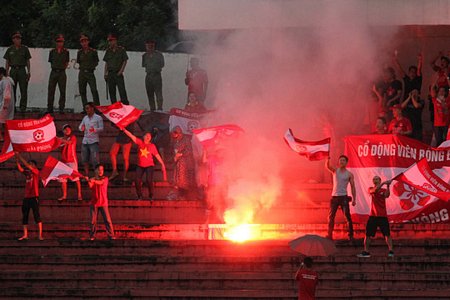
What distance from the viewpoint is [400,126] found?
24.5 metres

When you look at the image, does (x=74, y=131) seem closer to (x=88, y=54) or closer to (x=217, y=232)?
(x=88, y=54)

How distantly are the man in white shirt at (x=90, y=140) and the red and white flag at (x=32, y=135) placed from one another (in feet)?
3.22

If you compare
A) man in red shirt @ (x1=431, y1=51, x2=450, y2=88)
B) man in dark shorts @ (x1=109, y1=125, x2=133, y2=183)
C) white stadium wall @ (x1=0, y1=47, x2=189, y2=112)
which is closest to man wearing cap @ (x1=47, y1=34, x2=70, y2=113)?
white stadium wall @ (x1=0, y1=47, x2=189, y2=112)

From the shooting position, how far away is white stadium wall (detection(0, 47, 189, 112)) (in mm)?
30734

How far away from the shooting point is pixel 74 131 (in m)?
27.0

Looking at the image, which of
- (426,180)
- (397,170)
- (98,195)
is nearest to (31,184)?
(98,195)

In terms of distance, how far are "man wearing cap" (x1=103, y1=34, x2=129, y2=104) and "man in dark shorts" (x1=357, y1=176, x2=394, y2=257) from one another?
7.71 meters

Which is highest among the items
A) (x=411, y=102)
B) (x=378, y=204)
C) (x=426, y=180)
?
(x=411, y=102)

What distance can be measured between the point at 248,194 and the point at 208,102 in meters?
5.16

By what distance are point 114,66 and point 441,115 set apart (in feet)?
22.9

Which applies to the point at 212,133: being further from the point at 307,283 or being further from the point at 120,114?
the point at 307,283

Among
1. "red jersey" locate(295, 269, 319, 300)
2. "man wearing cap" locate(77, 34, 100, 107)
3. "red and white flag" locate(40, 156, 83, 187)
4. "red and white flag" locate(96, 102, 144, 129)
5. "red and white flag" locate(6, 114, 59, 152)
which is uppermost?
"man wearing cap" locate(77, 34, 100, 107)

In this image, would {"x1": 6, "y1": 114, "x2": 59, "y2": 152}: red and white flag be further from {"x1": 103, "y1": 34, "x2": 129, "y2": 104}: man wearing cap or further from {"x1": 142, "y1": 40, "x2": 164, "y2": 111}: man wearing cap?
{"x1": 142, "y1": 40, "x2": 164, "y2": 111}: man wearing cap

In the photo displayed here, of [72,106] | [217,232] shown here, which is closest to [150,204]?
[217,232]
